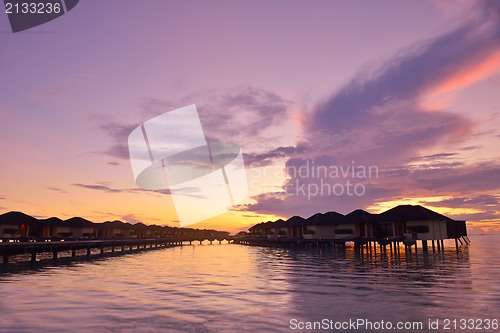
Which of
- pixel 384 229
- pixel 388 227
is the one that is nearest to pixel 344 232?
pixel 384 229

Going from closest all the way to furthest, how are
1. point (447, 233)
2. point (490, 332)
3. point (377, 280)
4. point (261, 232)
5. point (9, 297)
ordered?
1. point (490, 332)
2. point (9, 297)
3. point (377, 280)
4. point (447, 233)
5. point (261, 232)

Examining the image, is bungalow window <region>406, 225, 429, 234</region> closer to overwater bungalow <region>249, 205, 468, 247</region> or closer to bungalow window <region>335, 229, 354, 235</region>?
overwater bungalow <region>249, 205, 468, 247</region>

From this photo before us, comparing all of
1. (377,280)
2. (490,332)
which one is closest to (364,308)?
(490,332)

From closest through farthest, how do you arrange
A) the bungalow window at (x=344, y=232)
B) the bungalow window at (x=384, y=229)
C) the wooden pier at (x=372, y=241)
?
the wooden pier at (x=372, y=241) → the bungalow window at (x=384, y=229) → the bungalow window at (x=344, y=232)

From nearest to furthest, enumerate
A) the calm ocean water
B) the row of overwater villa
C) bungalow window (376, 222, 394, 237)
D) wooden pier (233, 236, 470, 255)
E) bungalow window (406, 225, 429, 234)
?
the calm ocean water, wooden pier (233, 236, 470, 255), the row of overwater villa, bungalow window (406, 225, 429, 234), bungalow window (376, 222, 394, 237)

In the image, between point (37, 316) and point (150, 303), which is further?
point (150, 303)

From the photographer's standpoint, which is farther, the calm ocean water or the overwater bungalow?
the overwater bungalow

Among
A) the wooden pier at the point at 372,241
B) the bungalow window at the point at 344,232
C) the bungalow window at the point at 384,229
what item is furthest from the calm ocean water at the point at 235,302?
the bungalow window at the point at 344,232

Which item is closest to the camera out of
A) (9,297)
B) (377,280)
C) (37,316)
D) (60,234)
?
(37,316)

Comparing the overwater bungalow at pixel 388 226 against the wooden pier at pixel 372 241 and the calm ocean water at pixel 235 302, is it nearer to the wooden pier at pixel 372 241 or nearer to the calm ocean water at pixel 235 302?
the wooden pier at pixel 372 241

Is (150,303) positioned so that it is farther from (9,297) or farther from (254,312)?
(9,297)

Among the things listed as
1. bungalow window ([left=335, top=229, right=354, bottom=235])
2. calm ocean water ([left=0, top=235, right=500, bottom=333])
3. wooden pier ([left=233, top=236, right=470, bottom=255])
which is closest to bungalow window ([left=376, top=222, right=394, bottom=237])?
wooden pier ([left=233, top=236, right=470, bottom=255])

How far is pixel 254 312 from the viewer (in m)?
14.4

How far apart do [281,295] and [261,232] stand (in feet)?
302
